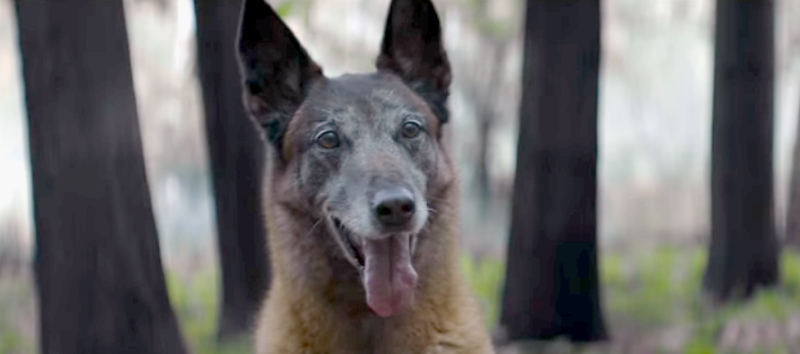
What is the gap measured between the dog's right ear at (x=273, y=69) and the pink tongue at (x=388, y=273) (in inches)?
29.1

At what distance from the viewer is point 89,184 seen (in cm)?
912

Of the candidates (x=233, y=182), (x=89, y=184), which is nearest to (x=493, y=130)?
(x=233, y=182)

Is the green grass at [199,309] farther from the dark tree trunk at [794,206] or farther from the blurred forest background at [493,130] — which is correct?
the dark tree trunk at [794,206]

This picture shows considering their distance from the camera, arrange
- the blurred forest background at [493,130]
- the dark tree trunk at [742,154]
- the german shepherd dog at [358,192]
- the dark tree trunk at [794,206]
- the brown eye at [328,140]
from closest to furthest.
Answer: the german shepherd dog at [358,192] → the brown eye at [328,140] → the dark tree trunk at [742,154] → the dark tree trunk at [794,206] → the blurred forest background at [493,130]

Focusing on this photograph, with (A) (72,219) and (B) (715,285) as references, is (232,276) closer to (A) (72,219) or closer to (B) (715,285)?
(A) (72,219)

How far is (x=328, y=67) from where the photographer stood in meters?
25.2

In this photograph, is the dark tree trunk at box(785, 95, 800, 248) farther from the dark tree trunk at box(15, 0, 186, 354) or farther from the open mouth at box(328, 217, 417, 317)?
the open mouth at box(328, 217, 417, 317)

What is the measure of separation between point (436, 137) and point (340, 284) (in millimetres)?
733

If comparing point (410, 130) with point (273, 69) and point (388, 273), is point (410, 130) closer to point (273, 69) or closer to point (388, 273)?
point (388, 273)

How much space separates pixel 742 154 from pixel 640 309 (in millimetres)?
1911

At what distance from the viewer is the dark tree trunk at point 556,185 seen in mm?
11703

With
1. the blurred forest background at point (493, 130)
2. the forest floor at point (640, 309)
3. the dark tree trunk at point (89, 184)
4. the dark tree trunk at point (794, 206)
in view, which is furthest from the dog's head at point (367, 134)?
the dark tree trunk at point (794, 206)

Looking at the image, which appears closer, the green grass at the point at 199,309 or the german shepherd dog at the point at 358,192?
the german shepherd dog at the point at 358,192

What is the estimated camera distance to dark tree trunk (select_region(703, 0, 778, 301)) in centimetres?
1428
